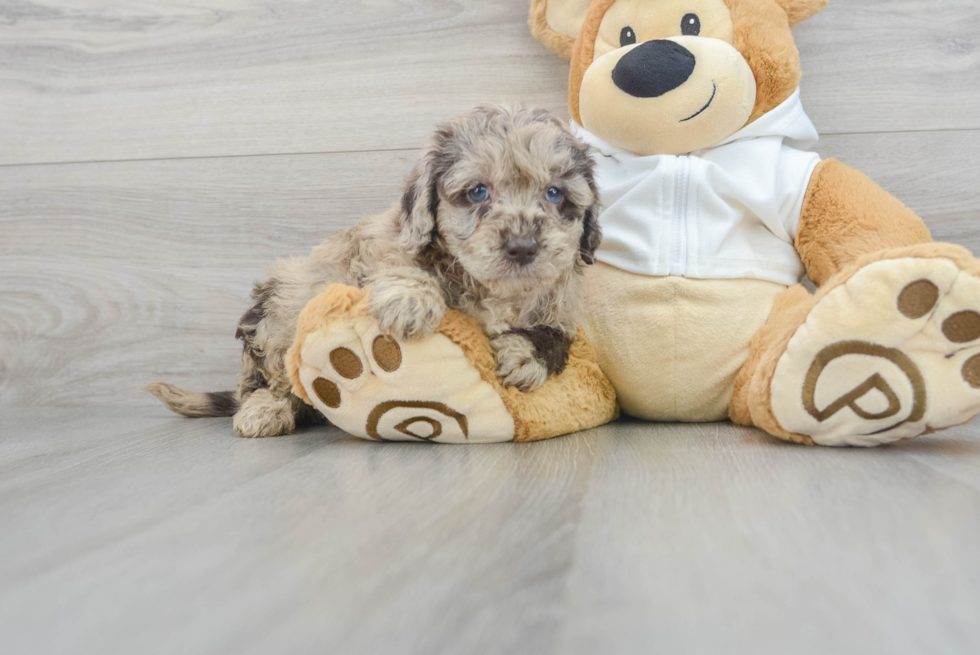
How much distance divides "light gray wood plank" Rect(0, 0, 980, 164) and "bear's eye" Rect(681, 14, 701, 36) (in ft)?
1.51

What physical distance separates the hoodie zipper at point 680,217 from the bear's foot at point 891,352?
0.32 meters

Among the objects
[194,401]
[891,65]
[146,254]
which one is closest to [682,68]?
[891,65]

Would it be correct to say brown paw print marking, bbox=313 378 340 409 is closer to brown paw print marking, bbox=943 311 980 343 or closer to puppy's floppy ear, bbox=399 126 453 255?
puppy's floppy ear, bbox=399 126 453 255

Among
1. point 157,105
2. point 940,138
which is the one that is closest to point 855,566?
point 940,138

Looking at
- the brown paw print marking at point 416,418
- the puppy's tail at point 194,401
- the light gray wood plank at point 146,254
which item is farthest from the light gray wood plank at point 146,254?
the brown paw print marking at point 416,418

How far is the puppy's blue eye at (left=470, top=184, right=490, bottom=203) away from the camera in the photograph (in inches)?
52.4

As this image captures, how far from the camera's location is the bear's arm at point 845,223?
1.48m

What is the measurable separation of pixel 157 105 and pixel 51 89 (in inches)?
14.2

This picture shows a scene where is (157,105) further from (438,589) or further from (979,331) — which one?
(979,331)

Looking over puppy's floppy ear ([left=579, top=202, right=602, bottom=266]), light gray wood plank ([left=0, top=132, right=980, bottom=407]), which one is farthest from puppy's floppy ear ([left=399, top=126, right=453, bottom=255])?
light gray wood plank ([left=0, top=132, right=980, bottom=407])

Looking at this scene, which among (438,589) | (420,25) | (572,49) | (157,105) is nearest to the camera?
(438,589)

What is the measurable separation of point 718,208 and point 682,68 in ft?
1.01

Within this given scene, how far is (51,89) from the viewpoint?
2174 millimetres

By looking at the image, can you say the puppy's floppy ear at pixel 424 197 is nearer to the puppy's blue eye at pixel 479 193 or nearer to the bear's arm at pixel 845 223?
the puppy's blue eye at pixel 479 193
